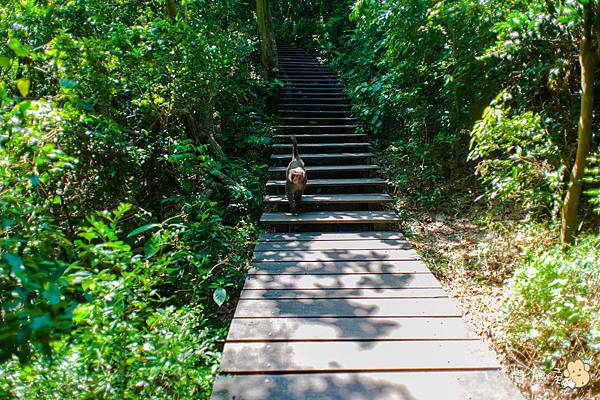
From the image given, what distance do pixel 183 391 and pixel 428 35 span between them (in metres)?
5.17

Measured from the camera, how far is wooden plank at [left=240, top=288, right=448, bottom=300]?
3004 mm

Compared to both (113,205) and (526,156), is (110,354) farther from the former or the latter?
(526,156)

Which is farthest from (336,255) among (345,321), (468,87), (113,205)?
(468,87)

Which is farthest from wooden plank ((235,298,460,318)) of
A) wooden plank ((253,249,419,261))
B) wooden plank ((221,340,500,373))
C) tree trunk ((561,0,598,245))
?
tree trunk ((561,0,598,245))

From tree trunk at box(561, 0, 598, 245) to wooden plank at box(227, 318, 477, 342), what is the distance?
1.36 m

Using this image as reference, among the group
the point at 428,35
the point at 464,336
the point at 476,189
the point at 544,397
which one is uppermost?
the point at 428,35

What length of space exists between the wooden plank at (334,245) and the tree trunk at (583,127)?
1.42m

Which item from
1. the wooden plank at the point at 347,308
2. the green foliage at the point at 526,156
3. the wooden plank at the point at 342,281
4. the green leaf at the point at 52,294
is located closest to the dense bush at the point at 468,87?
the green foliage at the point at 526,156

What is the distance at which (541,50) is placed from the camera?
361 centimetres

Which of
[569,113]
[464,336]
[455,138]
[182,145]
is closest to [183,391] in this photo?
[464,336]

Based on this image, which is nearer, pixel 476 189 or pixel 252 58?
pixel 476 189

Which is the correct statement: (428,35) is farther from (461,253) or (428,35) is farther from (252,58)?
(252,58)

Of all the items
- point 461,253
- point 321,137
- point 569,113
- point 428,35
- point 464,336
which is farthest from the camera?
point 321,137

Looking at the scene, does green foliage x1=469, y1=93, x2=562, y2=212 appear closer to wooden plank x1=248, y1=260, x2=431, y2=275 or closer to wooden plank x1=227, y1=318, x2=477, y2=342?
wooden plank x1=248, y1=260, x2=431, y2=275
